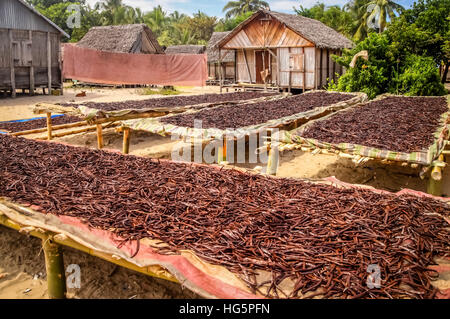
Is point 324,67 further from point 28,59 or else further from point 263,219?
point 263,219

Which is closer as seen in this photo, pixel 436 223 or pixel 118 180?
pixel 436 223

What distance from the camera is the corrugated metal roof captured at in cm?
1458

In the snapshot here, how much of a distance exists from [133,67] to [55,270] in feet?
57.0

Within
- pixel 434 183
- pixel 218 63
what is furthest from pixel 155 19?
pixel 434 183

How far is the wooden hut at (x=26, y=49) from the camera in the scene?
14758 mm

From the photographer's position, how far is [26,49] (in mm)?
15445

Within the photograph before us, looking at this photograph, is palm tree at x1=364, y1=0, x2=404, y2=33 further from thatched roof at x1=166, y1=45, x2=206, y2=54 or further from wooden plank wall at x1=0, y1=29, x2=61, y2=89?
wooden plank wall at x1=0, y1=29, x2=61, y2=89

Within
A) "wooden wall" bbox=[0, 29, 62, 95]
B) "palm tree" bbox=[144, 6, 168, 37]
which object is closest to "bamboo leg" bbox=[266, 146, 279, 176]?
"wooden wall" bbox=[0, 29, 62, 95]

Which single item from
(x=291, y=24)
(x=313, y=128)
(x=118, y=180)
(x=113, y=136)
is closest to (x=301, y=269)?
Result: (x=118, y=180)

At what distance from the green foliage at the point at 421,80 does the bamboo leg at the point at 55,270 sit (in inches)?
506

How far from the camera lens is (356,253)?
7.54 ft
